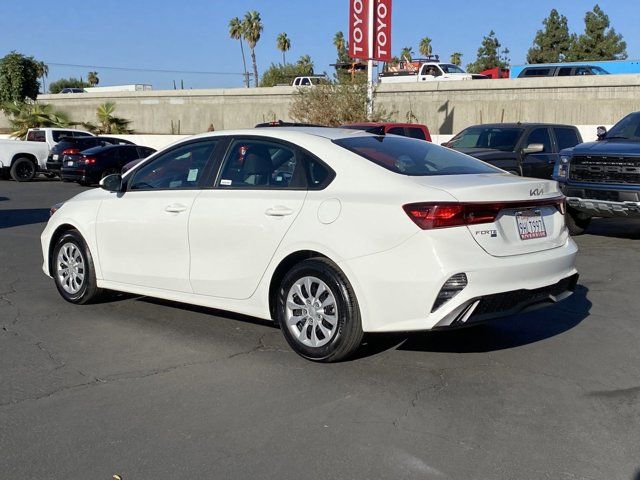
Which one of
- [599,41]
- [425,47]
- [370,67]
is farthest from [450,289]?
[425,47]

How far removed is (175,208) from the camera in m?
6.31

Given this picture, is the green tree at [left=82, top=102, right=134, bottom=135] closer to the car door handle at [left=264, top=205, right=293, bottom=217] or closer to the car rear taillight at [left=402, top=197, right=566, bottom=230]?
the car door handle at [left=264, top=205, right=293, bottom=217]

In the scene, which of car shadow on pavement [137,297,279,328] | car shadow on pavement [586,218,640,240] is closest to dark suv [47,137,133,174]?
car shadow on pavement [586,218,640,240]

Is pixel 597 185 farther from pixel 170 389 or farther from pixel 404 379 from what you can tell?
pixel 170 389

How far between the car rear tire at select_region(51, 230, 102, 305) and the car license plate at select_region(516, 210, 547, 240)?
12.8 feet

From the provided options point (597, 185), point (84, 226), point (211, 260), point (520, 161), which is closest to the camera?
point (211, 260)

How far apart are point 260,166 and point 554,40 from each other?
208ft

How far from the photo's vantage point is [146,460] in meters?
3.92

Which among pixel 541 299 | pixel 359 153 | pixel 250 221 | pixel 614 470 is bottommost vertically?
pixel 614 470

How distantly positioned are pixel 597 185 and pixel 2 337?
812cm

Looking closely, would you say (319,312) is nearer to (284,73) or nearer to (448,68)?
(448,68)

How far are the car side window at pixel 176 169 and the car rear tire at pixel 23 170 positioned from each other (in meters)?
20.5

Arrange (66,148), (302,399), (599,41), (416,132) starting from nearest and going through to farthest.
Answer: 1. (302,399)
2. (416,132)
3. (66,148)
4. (599,41)

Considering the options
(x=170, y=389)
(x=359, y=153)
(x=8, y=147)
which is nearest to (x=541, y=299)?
(x=359, y=153)
